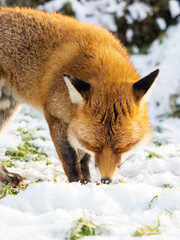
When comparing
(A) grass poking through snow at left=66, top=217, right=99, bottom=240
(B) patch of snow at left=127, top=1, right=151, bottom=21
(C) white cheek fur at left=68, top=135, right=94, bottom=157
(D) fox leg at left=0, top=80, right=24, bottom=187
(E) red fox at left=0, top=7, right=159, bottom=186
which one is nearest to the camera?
(A) grass poking through snow at left=66, top=217, right=99, bottom=240

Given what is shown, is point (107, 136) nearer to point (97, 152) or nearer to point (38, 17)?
point (97, 152)

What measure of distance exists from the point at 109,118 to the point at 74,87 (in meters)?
0.44

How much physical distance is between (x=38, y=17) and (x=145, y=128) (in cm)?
A: 203

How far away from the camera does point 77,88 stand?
10.8 feet

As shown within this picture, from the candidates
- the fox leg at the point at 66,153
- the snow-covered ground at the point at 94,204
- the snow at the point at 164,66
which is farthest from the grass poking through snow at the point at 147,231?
the snow at the point at 164,66

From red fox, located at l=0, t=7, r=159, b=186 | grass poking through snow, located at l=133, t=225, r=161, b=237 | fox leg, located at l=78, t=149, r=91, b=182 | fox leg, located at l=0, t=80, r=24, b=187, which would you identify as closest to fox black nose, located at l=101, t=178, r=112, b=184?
red fox, located at l=0, t=7, r=159, b=186

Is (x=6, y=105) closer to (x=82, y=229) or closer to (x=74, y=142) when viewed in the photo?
(x=74, y=142)

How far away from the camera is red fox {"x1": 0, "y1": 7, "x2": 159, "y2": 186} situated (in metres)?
3.26

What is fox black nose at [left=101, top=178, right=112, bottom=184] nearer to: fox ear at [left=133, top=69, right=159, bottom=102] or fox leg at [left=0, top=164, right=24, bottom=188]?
fox ear at [left=133, top=69, right=159, bottom=102]

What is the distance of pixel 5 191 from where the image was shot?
3219 millimetres

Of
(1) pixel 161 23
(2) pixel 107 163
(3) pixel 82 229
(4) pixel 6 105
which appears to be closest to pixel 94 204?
(3) pixel 82 229

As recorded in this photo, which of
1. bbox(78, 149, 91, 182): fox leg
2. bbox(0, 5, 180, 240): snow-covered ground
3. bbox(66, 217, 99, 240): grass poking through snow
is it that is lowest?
bbox(66, 217, 99, 240): grass poking through snow

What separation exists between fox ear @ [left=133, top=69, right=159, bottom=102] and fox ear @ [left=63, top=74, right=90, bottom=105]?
479mm

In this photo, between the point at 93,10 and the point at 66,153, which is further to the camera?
the point at 93,10
